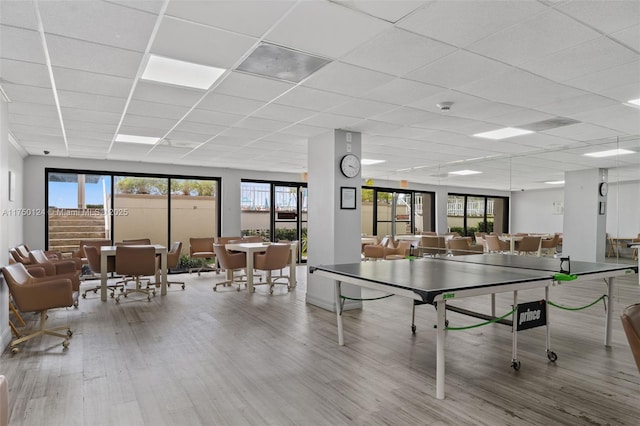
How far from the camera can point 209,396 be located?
293 centimetres

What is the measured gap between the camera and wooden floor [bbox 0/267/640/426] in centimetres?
265

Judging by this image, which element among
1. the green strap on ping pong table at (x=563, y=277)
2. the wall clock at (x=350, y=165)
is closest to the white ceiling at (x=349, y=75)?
the wall clock at (x=350, y=165)

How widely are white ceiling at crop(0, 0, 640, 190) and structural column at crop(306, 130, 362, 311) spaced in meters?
0.35

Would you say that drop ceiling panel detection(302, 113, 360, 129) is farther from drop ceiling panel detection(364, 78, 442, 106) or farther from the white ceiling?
drop ceiling panel detection(364, 78, 442, 106)

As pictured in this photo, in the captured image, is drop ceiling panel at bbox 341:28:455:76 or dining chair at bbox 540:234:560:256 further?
dining chair at bbox 540:234:560:256

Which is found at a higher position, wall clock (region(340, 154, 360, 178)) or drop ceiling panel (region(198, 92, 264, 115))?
drop ceiling panel (region(198, 92, 264, 115))

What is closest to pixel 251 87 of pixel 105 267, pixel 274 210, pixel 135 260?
pixel 135 260

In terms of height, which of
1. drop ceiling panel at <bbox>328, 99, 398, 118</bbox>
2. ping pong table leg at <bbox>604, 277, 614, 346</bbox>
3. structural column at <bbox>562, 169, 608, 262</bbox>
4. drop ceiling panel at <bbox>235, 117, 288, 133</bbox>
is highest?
drop ceiling panel at <bbox>328, 99, 398, 118</bbox>

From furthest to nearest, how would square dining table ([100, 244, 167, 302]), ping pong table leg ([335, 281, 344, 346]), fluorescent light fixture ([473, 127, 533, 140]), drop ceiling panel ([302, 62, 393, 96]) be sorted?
square dining table ([100, 244, 167, 302])
fluorescent light fixture ([473, 127, 533, 140])
ping pong table leg ([335, 281, 344, 346])
drop ceiling panel ([302, 62, 393, 96])

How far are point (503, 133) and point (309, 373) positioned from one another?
4698mm

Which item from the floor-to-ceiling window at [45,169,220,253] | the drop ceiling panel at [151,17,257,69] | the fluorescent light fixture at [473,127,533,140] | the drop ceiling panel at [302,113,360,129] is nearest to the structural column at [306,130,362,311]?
the drop ceiling panel at [302,113,360,129]

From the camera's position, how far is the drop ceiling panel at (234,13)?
95.7 inches

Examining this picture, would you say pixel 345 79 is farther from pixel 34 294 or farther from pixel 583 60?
pixel 34 294

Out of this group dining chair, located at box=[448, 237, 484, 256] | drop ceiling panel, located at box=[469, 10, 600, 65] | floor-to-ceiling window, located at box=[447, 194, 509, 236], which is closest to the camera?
drop ceiling panel, located at box=[469, 10, 600, 65]
